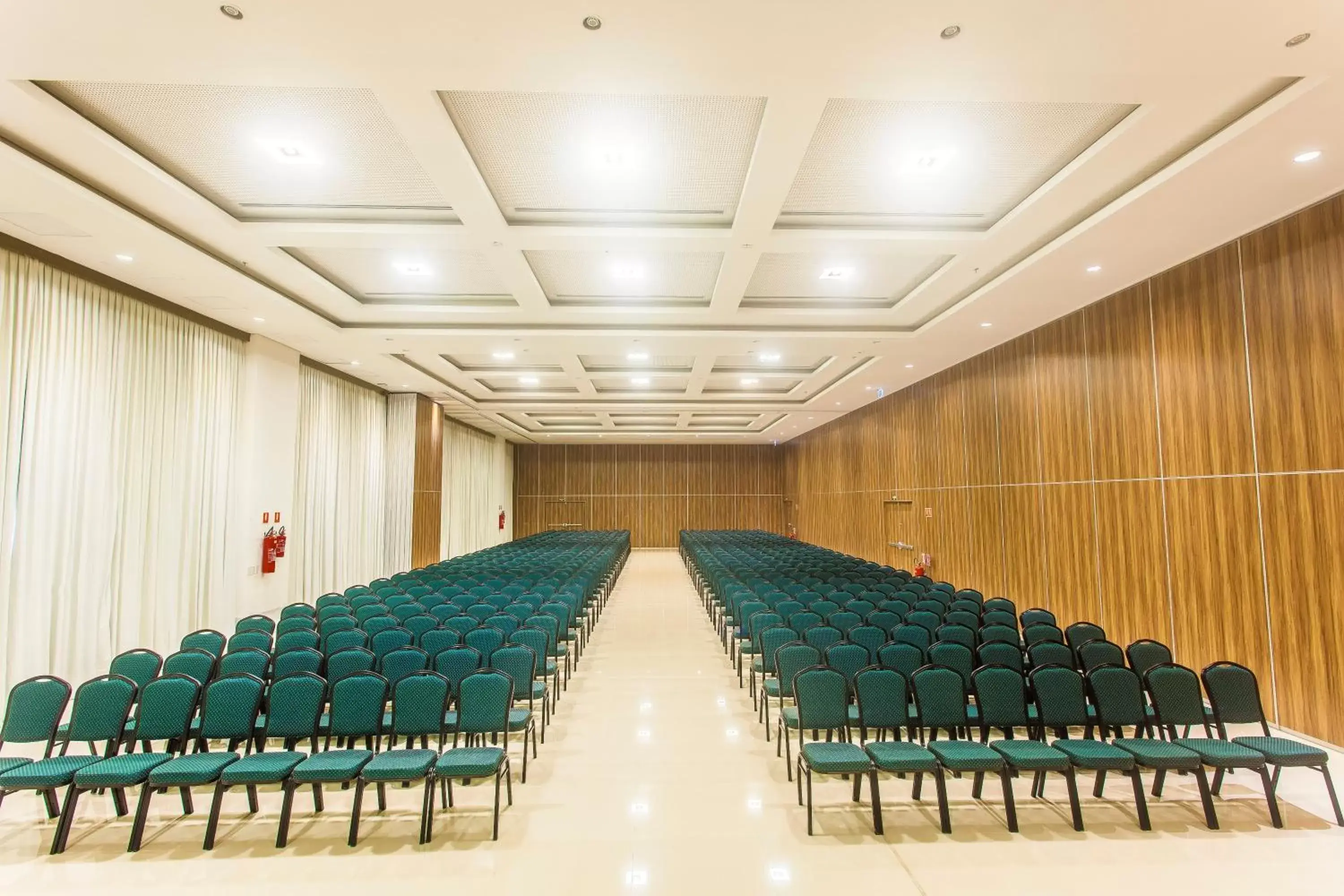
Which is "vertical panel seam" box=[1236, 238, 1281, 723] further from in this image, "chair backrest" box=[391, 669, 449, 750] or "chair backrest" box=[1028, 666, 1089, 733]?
"chair backrest" box=[391, 669, 449, 750]

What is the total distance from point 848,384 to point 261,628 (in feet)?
43.4

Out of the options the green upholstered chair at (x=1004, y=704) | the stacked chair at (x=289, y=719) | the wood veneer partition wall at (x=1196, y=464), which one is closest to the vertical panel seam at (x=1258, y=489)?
the wood veneer partition wall at (x=1196, y=464)

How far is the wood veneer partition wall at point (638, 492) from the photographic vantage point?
31.5 metres

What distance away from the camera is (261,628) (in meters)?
7.54

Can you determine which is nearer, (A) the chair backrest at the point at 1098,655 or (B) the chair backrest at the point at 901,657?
(B) the chair backrest at the point at 901,657

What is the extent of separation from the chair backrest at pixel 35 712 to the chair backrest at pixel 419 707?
2452 millimetres

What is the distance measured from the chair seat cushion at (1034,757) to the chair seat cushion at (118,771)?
6.05 metres

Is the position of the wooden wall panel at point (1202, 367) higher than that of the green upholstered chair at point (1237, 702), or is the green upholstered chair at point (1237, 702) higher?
the wooden wall panel at point (1202, 367)

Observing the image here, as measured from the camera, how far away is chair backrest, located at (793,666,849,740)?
5.41m

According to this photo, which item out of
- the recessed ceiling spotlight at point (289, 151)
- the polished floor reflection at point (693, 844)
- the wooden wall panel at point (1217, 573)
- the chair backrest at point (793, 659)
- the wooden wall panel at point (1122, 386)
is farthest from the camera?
the wooden wall panel at point (1122, 386)

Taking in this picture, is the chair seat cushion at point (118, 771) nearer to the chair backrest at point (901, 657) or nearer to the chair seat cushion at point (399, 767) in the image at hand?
the chair seat cushion at point (399, 767)

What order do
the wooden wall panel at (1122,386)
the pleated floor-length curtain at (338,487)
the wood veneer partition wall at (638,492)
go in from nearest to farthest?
the wooden wall panel at (1122,386) < the pleated floor-length curtain at (338,487) < the wood veneer partition wall at (638,492)

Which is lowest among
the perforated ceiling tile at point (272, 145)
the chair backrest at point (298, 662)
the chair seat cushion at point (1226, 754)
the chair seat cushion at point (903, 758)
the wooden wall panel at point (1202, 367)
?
the chair seat cushion at point (1226, 754)

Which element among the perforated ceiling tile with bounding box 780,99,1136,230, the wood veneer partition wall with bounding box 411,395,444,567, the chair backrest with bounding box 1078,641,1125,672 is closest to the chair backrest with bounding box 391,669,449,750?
the perforated ceiling tile with bounding box 780,99,1136,230
